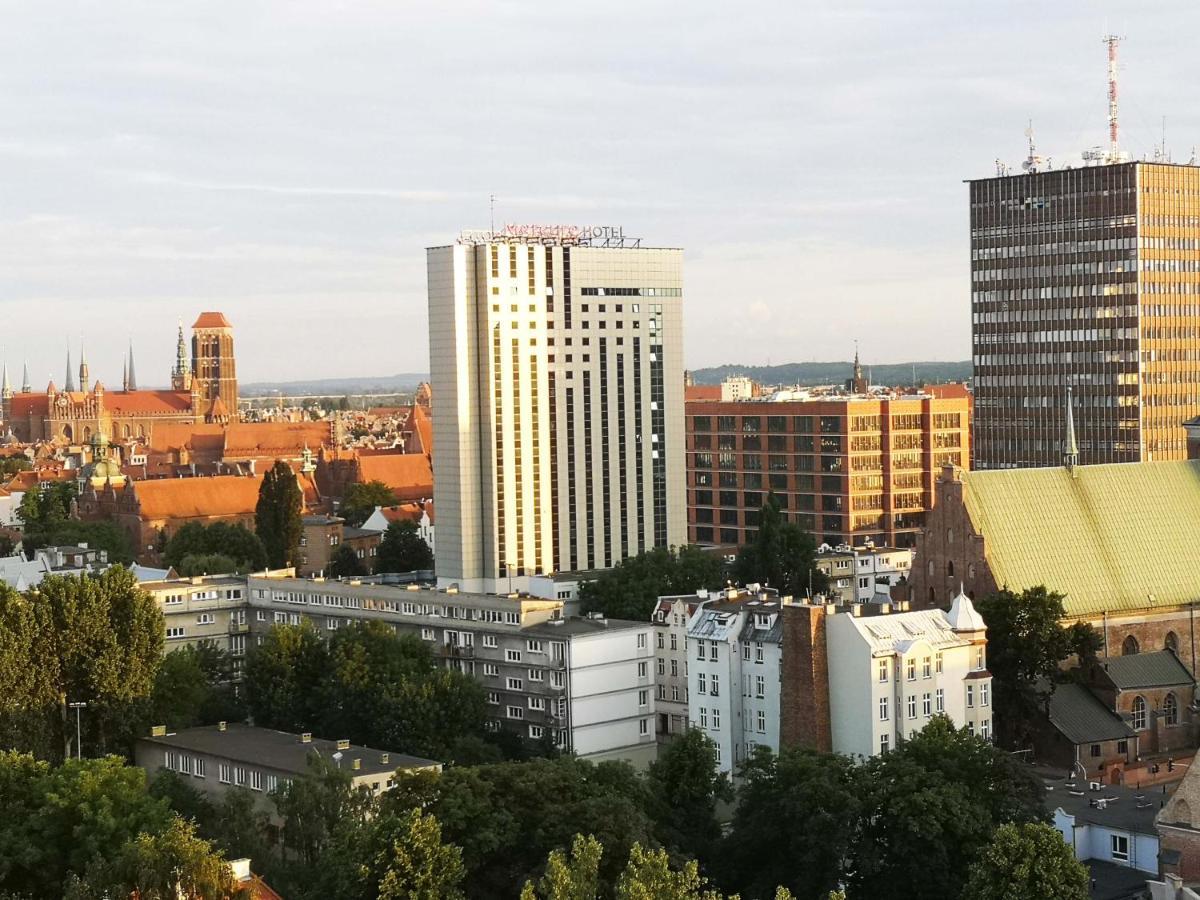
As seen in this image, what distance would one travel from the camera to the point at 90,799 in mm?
92938

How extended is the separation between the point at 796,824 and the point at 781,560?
6935cm

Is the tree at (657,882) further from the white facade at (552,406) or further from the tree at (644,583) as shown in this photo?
the white facade at (552,406)

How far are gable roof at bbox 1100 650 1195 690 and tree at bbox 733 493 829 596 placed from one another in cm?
3322

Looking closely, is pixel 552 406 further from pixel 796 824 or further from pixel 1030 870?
pixel 1030 870

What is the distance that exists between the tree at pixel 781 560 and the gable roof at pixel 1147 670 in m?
33.2

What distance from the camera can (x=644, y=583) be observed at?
151 m

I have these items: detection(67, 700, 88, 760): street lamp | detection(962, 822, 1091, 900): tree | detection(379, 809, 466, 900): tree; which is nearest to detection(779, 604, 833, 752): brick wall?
detection(962, 822, 1091, 900): tree

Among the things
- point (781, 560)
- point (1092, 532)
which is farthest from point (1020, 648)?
point (781, 560)

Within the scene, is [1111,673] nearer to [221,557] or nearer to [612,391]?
[612,391]

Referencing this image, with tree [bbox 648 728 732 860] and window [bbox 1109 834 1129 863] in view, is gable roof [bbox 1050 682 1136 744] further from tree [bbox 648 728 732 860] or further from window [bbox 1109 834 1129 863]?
tree [bbox 648 728 732 860]

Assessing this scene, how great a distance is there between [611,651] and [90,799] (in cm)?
4293

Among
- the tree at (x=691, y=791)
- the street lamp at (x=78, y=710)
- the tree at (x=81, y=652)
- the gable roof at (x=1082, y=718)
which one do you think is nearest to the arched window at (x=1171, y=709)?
the gable roof at (x=1082, y=718)

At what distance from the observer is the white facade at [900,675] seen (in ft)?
369

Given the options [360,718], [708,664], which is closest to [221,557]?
[360,718]
